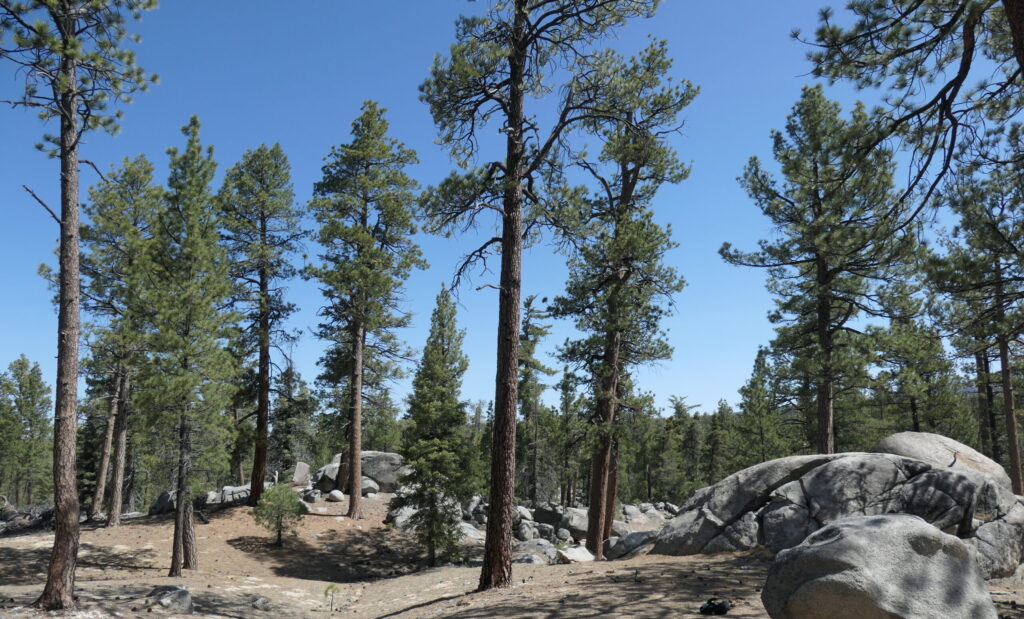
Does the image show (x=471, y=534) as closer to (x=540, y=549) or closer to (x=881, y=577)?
(x=540, y=549)

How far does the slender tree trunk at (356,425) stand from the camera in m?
21.4

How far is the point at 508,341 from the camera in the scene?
396 inches

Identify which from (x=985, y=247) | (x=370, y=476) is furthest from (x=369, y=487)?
(x=985, y=247)

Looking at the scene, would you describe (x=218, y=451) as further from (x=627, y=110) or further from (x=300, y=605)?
(x=627, y=110)

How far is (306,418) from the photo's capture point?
2345cm

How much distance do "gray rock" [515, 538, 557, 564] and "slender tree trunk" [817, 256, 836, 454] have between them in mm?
8600

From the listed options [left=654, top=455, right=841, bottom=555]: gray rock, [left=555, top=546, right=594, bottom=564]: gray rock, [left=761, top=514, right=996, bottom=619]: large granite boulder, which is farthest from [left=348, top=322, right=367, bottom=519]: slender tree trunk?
[left=761, top=514, right=996, bottom=619]: large granite boulder

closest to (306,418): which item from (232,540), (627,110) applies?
(232,540)

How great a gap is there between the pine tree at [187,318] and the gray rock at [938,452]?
671 inches

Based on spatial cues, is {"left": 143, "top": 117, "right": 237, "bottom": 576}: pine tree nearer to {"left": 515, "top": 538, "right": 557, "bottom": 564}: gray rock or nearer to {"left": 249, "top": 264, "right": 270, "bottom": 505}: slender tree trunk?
{"left": 249, "top": 264, "right": 270, "bottom": 505}: slender tree trunk

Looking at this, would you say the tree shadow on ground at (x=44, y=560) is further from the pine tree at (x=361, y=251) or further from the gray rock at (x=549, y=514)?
the gray rock at (x=549, y=514)

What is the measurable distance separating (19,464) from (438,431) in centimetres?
4181

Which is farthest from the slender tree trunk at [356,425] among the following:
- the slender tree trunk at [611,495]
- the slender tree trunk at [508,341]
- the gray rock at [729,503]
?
the gray rock at [729,503]

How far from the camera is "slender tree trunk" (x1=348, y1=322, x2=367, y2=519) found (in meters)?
21.4
